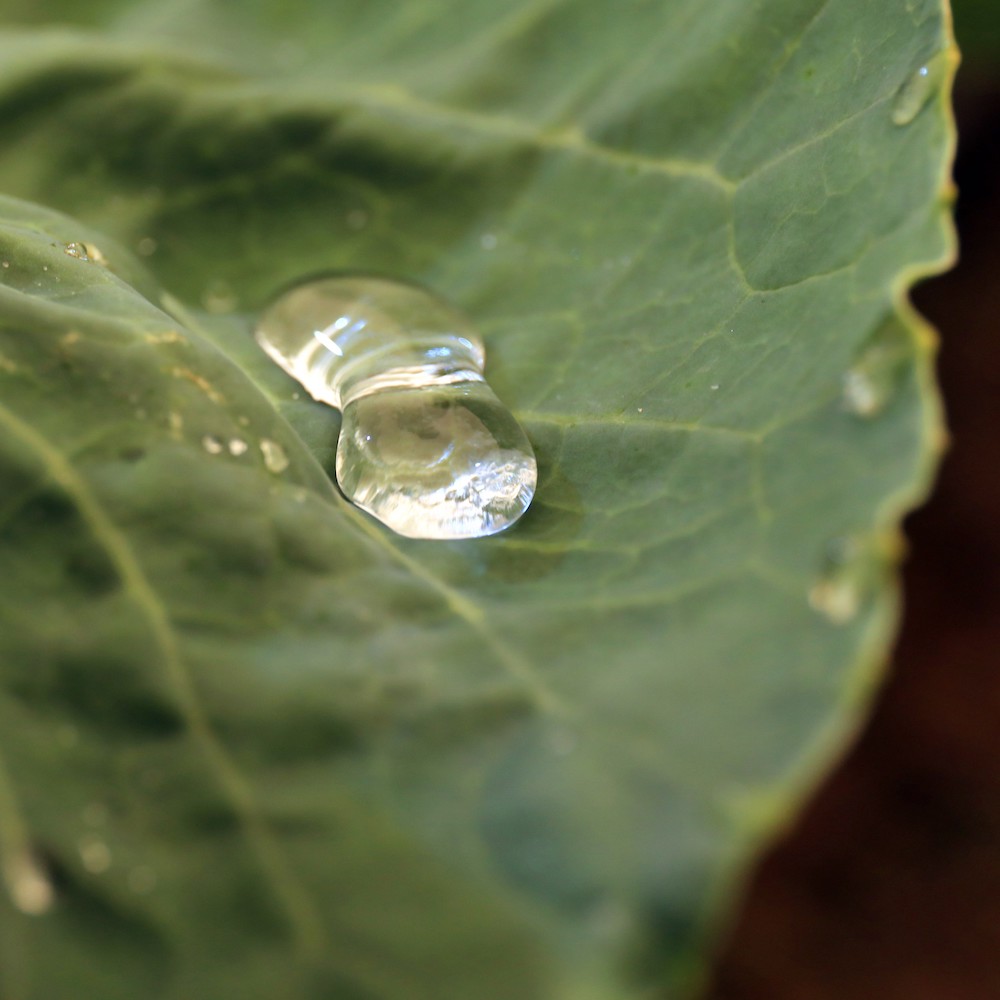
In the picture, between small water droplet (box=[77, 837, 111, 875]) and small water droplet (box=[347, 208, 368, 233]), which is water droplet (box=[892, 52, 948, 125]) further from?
small water droplet (box=[77, 837, 111, 875])

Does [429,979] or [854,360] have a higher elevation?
[854,360]

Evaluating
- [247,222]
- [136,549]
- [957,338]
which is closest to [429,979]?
[136,549]

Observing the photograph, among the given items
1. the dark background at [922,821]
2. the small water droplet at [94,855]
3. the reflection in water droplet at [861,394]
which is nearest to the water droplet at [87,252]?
the small water droplet at [94,855]

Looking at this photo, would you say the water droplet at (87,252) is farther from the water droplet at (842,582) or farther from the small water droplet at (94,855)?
the water droplet at (842,582)

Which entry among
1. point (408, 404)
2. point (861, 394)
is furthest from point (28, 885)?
point (861, 394)

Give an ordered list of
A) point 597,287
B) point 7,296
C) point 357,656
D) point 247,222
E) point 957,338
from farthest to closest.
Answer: point 957,338 → point 247,222 → point 597,287 → point 7,296 → point 357,656

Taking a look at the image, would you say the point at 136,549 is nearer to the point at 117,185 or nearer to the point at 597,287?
the point at 597,287

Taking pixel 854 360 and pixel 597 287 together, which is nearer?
pixel 854 360

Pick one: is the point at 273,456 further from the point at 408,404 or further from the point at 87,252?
the point at 87,252
